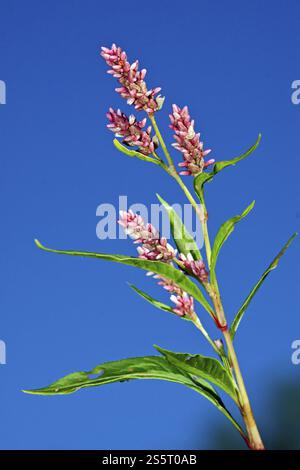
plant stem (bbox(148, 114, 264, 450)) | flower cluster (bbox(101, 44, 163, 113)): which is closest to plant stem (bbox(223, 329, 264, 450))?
plant stem (bbox(148, 114, 264, 450))

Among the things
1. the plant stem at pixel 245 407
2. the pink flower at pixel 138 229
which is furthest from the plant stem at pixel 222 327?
the pink flower at pixel 138 229

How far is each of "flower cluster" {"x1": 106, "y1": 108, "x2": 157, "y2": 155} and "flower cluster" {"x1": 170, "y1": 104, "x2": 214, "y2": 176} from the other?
60mm

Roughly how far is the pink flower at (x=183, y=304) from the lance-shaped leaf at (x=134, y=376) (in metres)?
0.12

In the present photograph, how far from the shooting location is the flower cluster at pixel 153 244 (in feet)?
4.58

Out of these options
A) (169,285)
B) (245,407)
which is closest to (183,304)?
(169,285)

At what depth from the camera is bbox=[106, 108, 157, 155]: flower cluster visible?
148 cm

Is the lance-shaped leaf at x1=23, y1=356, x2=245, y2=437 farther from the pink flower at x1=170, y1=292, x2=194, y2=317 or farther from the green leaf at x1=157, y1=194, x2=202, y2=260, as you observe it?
the green leaf at x1=157, y1=194, x2=202, y2=260

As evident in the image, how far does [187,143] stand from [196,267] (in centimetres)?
25

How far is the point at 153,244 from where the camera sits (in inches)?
55.1
